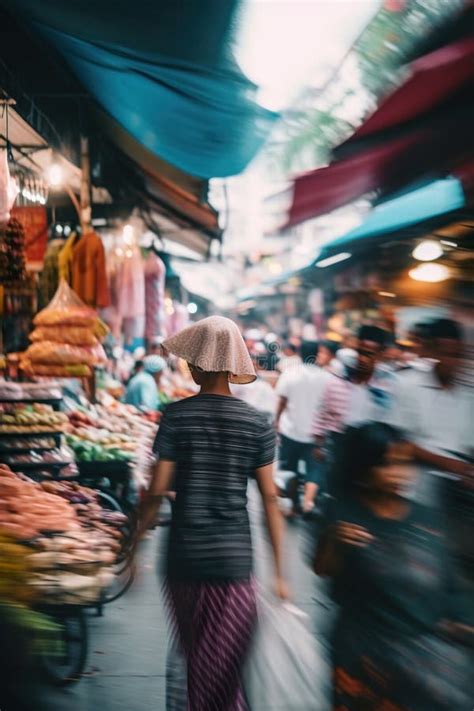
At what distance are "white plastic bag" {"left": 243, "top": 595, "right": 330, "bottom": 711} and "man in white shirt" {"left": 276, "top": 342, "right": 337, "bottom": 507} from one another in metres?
3.48

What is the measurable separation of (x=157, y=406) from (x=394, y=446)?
274 inches

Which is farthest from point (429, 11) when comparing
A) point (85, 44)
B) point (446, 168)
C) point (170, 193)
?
point (170, 193)

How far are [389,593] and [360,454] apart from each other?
0.57m

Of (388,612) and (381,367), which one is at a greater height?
(381,367)

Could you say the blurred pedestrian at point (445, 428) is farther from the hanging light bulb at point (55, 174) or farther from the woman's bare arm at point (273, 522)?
the hanging light bulb at point (55, 174)

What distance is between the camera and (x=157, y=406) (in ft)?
33.9

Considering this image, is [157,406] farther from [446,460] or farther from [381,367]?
[446,460]

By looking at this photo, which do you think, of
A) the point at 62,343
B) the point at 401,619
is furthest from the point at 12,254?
the point at 401,619

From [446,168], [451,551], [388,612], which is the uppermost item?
[446,168]

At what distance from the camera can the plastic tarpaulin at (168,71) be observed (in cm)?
369

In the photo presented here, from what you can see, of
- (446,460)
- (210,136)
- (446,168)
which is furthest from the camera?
(210,136)

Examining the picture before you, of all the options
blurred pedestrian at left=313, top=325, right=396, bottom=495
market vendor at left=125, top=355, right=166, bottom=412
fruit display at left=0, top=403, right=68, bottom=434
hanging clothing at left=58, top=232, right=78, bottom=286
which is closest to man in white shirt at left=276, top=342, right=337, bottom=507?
blurred pedestrian at left=313, top=325, right=396, bottom=495

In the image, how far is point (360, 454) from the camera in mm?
3461

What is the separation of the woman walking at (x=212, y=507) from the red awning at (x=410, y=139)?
756 mm
